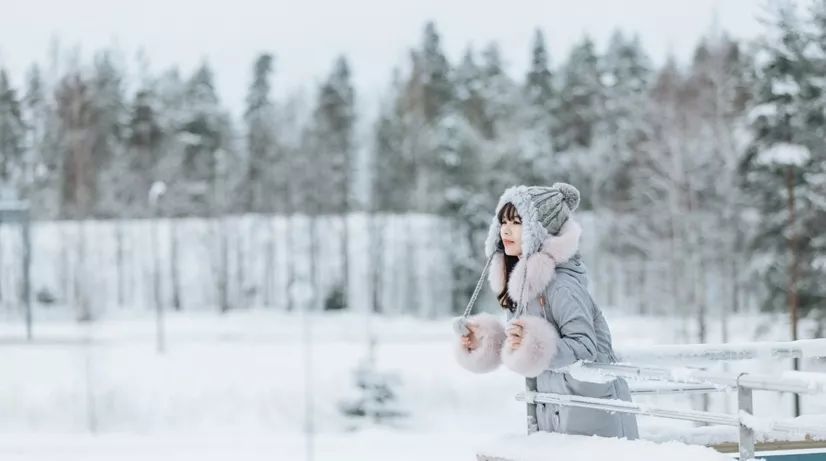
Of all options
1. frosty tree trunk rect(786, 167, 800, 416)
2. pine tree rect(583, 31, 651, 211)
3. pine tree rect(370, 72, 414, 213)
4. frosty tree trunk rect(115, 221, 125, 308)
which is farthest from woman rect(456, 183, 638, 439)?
frosty tree trunk rect(115, 221, 125, 308)

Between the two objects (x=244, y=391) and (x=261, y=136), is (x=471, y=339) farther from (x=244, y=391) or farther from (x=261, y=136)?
(x=261, y=136)

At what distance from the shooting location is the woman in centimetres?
367

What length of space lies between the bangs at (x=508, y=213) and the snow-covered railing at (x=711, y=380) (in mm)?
607

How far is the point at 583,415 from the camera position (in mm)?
3805

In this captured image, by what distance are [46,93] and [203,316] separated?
448 inches

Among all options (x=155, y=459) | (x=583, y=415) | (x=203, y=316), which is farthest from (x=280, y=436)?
(x=583, y=415)

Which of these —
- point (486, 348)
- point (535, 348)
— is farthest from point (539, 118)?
point (535, 348)

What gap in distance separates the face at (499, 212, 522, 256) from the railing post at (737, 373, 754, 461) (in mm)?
1117

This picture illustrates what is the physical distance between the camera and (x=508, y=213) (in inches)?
160

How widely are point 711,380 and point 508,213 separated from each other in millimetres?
1141

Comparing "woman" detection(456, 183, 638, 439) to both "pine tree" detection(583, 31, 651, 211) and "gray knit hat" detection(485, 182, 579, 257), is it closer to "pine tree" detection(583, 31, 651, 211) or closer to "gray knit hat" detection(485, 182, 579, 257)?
"gray knit hat" detection(485, 182, 579, 257)

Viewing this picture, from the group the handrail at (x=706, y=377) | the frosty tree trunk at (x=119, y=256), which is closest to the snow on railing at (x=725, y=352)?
the handrail at (x=706, y=377)

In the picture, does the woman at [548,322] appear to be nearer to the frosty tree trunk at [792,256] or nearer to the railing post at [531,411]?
the railing post at [531,411]

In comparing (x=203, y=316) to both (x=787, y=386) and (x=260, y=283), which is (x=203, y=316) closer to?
(x=260, y=283)
